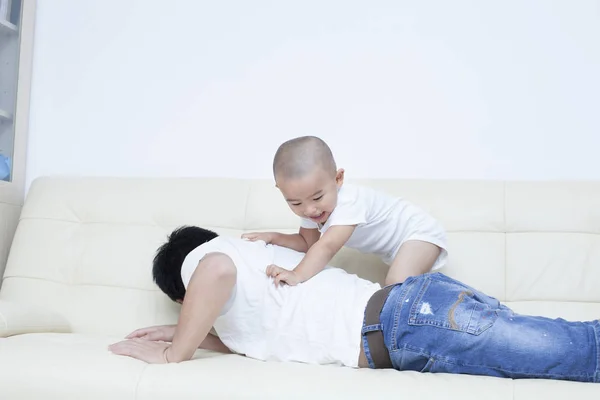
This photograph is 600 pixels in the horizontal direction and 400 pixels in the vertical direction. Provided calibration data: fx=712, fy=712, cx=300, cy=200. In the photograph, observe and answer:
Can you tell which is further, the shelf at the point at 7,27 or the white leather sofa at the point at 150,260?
the shelf at the point at 7,27

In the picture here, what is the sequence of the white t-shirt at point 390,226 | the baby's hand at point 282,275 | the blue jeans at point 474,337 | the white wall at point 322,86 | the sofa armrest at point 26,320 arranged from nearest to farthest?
the blue jeans at point 474,337 → the baby's hand at point 282,275 → the sofa armrest at point 26,320 → the white t-shirt at point 390,226 → the white wall at point 322,86

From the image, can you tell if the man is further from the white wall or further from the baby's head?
the white wall

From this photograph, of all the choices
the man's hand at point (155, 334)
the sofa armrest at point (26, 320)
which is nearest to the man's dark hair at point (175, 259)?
the man's hand at point (155, 334)

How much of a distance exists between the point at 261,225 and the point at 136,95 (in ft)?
2.90

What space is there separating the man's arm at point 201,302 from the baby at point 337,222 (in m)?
0.17

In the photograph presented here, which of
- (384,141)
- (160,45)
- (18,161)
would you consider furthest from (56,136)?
(384,141)

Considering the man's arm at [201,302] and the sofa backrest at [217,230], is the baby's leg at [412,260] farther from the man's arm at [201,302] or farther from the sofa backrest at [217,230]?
the man's arm at [201,302]

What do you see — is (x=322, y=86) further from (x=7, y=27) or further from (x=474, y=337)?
(x=474, y=337)

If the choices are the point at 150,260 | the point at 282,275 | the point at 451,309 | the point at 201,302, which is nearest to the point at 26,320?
the point at 150,260

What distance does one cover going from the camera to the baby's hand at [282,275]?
1.82 m

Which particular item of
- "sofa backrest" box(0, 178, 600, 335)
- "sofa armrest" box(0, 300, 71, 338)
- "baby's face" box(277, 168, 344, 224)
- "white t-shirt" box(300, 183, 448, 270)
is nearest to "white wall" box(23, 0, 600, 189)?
"sofa backrest" box(0, 178, 600, 335)

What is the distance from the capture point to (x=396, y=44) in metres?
2.64

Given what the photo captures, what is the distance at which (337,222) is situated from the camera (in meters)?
1.96

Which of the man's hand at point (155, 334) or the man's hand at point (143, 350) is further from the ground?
Result: the man's hand at point (143, 350)
